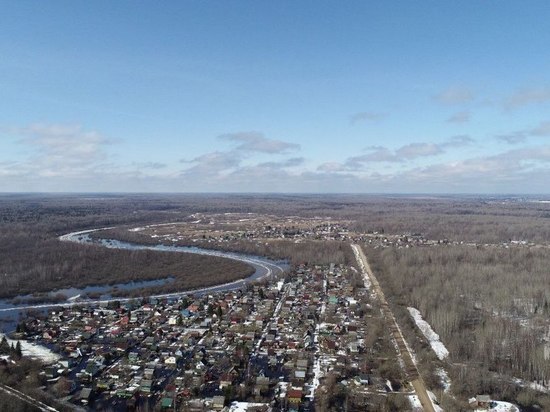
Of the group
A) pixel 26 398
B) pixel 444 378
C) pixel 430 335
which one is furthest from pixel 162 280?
pixel 444 378

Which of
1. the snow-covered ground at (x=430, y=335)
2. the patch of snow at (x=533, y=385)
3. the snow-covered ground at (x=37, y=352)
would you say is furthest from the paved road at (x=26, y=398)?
the patch of snow at (x=533, y=385)

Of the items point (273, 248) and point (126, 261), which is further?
point (273, 248)

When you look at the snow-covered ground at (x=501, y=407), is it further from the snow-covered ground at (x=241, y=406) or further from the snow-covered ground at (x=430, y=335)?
the snow-covered ground at (x=241, y=406)

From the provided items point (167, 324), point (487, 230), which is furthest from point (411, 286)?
point (487, 230)

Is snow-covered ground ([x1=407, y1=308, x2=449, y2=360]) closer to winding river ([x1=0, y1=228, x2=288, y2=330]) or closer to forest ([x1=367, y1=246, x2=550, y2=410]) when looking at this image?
forest ([x1=367, y1=246, x2=550, y2=410])

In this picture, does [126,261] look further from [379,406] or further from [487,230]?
[487,230]

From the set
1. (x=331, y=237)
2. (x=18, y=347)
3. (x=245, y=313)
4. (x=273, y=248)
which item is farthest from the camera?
(x=331, y=237)

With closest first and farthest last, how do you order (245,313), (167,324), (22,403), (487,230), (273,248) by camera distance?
1. (22,403)
2. (167,324)
3. (245,313)
4. (273,248)
5. (487,230)

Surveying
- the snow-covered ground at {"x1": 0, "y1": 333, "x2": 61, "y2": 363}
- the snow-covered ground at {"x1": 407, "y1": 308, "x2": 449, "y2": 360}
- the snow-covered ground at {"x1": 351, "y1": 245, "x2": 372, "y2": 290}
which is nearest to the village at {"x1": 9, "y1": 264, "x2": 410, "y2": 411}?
the snow-covered ground at {"x1": 0, "y1": 333, "x2": 61, "y2": 363}
